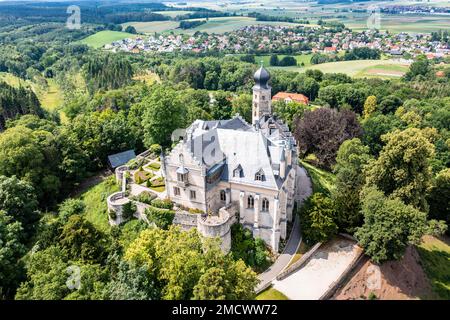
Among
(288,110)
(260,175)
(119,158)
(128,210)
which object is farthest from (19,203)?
(288,110)

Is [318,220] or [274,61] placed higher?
[274,61]

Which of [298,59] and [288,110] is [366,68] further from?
[288,110]

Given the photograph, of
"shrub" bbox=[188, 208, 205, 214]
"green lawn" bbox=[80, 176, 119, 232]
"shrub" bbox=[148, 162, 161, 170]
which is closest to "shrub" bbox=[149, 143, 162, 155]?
"shrub" bbox=[148, 162, 161, 170]

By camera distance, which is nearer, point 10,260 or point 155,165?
point 10,260

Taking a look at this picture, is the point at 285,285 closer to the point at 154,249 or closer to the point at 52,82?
the point at 154,249

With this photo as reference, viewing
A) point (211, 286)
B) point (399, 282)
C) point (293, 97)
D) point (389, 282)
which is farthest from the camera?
point (293, 97)

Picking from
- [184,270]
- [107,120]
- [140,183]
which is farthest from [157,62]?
[184,270]
